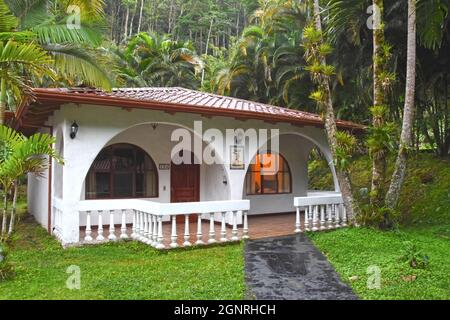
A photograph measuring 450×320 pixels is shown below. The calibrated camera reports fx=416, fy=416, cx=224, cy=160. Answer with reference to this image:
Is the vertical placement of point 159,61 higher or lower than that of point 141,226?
higher

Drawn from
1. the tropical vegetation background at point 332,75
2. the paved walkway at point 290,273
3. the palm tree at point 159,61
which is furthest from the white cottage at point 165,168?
the palm tree at point 159,61

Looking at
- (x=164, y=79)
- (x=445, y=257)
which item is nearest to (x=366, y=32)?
(x=445, y=257)

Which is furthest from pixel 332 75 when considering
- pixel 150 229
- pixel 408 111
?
pixel 150 229

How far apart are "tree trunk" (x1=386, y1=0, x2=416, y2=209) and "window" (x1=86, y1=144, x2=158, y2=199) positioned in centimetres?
623

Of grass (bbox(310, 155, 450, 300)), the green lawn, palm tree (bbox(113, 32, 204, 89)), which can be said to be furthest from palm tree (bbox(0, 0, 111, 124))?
palm tree (bbox(113, 32, 204, 89))

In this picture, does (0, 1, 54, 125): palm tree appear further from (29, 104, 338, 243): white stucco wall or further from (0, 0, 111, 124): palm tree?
(29, 104, 338, 243): white stucco wall

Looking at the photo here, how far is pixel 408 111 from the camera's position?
31.2ft

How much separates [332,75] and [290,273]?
10420 millimetres

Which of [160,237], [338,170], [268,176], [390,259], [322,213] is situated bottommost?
[390,259]

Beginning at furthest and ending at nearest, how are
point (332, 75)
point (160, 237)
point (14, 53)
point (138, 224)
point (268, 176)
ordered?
point (332, 75) < point (268, 176) < point (138, 224) < point (160, 237) < point (14, 53)

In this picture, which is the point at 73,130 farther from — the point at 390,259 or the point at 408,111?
the point at 408,111

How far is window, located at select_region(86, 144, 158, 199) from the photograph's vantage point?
11.0 metres
